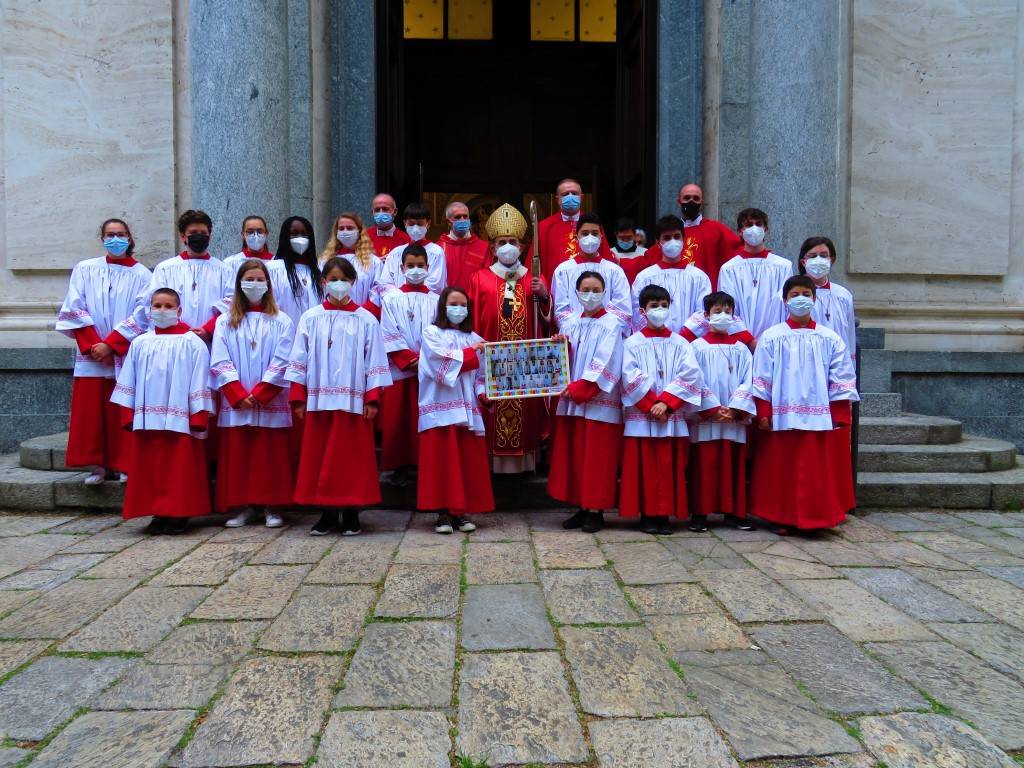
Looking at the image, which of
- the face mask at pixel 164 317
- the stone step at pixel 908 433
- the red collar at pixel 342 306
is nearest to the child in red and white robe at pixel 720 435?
the stone step at pixel 908 433

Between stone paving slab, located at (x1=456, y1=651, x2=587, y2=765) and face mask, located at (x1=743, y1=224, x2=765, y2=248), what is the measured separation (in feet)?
13.9

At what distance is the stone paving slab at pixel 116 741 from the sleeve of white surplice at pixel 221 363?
2.87 metres

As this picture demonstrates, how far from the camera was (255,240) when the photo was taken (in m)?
5.77

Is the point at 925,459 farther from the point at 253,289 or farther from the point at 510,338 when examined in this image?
the point at 253,289

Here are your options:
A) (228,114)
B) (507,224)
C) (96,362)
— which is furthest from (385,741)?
(228,114)

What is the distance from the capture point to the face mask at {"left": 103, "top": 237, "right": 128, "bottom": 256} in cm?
590

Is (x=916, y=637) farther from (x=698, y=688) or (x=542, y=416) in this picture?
(x=542, y=416)

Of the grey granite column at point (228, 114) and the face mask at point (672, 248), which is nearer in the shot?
the face mask at point (672, 248)

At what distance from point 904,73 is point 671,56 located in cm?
249

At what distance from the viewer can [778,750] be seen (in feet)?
7.45

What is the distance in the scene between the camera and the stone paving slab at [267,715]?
2.25 meters

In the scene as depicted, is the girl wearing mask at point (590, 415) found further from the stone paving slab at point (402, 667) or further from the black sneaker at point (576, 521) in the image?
the stone paving slab at point (402, 667)

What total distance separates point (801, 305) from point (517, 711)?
3632 mm

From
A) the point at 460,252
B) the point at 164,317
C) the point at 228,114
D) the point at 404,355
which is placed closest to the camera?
the point at 164,317
